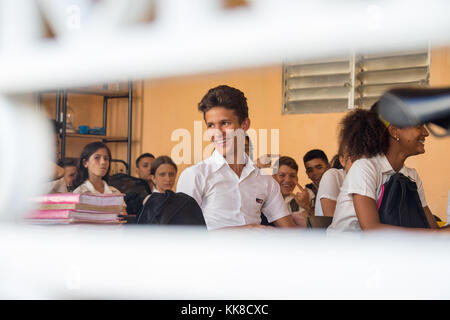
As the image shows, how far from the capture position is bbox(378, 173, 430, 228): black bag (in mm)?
1575

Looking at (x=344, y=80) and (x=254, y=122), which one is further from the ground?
(x=344, y=80)

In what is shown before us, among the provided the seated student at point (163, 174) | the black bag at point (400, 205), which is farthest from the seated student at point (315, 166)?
the black bag at point (400, 205)

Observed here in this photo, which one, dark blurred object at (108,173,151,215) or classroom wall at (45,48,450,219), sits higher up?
classroom wall at (45,48,450,219)

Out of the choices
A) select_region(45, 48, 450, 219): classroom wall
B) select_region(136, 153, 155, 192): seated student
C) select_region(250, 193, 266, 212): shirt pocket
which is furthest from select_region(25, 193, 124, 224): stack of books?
select_region(136, 153, 155, 192): seated student

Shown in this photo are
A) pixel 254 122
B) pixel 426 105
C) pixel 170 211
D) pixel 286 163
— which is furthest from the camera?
pixel 286 163

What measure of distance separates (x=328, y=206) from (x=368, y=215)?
96 centimetres

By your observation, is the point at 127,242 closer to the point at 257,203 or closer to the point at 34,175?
the point at 34,175

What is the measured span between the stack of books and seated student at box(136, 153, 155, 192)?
2.92 metres

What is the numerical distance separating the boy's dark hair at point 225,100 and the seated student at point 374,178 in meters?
0.37

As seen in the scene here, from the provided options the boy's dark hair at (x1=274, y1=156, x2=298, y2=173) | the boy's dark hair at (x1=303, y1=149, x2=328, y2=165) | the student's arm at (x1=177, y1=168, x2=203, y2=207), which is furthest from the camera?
the boy's dark hair at (x1=303, y1=149, x2=328, y2=165)

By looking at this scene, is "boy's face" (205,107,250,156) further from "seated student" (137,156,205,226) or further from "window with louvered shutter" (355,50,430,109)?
"window with louvered shutter" (355,50,430,109)

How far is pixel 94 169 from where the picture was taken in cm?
339

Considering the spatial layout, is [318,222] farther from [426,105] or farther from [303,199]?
[303,199]

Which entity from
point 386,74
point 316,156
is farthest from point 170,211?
point 386,74
